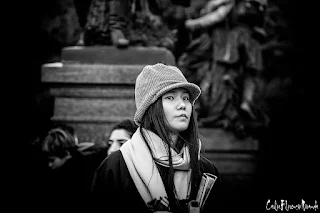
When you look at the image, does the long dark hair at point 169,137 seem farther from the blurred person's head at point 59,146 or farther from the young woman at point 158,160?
the blurred person's head at point 59,146

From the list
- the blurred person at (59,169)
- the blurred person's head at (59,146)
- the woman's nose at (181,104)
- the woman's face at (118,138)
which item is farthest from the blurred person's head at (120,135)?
the blurred person's head at (59,146)

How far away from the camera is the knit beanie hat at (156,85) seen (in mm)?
2623

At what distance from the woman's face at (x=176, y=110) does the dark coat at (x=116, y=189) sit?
1.09 feet

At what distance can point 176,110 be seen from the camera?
262 centimetres

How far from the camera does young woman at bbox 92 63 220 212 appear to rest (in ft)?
8.32

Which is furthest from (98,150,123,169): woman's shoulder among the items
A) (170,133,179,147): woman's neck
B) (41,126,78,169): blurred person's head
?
(41,126,78,169): blurred person's head

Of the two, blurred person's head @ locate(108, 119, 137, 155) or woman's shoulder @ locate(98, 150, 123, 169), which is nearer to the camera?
woman's shoulder @ locate(98, 150, 123, 169)

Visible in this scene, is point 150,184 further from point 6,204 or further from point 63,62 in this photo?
point 63,62

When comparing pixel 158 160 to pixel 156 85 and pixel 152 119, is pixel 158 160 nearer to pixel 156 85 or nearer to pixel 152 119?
pixel 152 119

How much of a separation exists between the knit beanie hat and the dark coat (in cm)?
31

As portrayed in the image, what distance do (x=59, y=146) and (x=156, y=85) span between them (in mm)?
2713

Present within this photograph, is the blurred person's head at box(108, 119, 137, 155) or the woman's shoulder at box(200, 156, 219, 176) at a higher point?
the woman's shoulder at box(200, 156, 219, 176)

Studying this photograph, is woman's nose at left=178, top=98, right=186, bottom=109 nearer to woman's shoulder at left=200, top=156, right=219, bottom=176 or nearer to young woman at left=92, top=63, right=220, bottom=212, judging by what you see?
young woman at left=92, top=63, right=220, bottom=212

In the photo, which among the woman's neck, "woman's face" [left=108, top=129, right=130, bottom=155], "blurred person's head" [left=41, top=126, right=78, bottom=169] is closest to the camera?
the woman's neck
